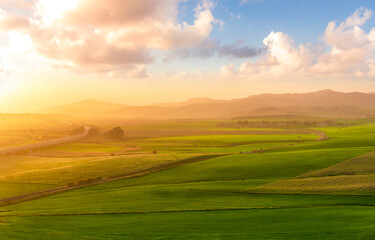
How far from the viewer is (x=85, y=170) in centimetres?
6575

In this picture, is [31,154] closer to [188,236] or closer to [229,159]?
[229,159]

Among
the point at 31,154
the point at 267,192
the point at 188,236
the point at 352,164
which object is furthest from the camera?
the point at 31,154

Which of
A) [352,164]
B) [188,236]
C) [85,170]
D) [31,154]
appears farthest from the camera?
[31,154]

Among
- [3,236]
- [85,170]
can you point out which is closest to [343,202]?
[3,236]

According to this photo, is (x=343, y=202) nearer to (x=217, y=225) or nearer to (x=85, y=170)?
(x=217, y=225)

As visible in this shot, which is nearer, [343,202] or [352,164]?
[343,202]

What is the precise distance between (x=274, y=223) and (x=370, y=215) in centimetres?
846

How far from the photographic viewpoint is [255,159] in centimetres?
6881

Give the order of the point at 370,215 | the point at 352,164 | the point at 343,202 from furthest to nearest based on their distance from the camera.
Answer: the point at 352,164, the point at 343,202, the point at 370,215

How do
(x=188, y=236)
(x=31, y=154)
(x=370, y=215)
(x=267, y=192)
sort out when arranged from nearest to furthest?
1. (x=188, y=236)
2. (x=370, y=215)
3. (x=267, y=192)
4. (x=31, y=154)

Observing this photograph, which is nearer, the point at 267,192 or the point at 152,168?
the point at 267,192

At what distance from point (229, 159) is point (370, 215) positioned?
44866 millimetres

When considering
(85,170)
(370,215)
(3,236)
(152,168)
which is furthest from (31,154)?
(370,215)

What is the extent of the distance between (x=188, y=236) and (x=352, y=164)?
44.5m
